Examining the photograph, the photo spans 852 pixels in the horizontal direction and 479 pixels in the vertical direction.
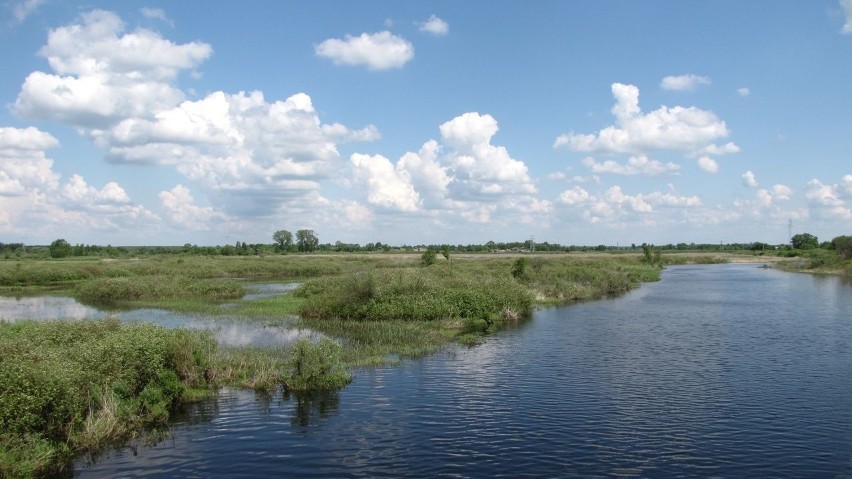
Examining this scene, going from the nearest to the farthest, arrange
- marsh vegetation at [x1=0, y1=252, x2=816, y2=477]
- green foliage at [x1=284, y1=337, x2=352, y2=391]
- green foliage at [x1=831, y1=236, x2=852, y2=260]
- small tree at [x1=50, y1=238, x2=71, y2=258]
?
marsh vegetation at [x1=0, y1=252, x2=816, y2=477], green foliage at [x1=284, y1=337, x2=352, y2=391], green foliage at [x1=831, y1=236, x2=852, y2=260], small tree at [x1=50, y1=238, x2=71, y2=258]

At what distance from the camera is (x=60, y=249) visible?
152 m

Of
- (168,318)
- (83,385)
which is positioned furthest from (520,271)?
(83,385)

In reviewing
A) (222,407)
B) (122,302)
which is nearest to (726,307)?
(222,407)

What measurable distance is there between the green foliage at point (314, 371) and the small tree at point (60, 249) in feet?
Answer: 481

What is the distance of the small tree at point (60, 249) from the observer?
14862 centimetres

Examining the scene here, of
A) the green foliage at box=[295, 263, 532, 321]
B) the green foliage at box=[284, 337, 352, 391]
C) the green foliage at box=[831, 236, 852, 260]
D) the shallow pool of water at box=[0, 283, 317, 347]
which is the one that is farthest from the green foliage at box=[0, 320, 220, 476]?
the green foliage at box=[831, 236, 852, 260]

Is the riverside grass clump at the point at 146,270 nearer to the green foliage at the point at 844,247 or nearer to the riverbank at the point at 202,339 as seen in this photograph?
the riverbank at the point at 202,339

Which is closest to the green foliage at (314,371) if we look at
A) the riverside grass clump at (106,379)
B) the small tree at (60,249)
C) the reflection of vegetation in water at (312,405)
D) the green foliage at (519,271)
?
the riverside grass clump at (106,379)

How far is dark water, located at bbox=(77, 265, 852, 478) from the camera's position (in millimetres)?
18547

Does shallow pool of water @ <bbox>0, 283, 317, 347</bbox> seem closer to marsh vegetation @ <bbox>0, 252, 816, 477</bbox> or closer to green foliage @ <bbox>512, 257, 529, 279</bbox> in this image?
marsh vegetation @ <bbox>0, 252, 816, 477</bbox>

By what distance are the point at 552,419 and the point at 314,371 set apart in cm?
1080

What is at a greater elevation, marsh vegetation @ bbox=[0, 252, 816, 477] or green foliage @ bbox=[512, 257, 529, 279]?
green foliage @ bbox=[512, 257, 529, 279]

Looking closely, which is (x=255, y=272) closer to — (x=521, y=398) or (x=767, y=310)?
(x=767, y=310)

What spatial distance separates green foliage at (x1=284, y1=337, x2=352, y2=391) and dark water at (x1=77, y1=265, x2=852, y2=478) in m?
0.80
